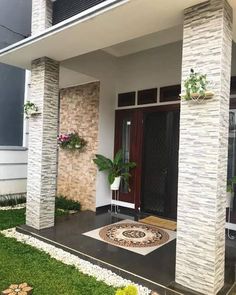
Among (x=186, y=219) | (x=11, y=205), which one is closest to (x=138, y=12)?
(x=186, y=219)

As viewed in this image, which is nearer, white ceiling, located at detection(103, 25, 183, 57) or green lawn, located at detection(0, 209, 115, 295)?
green lawn, located at detection(0, 209, 115, 295)

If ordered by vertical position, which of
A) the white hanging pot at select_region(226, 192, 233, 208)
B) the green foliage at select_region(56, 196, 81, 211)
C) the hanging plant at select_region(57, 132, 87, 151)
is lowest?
the green foliage at select_region(56, 196, 81, 211)

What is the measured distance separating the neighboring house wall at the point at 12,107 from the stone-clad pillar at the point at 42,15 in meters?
2.79

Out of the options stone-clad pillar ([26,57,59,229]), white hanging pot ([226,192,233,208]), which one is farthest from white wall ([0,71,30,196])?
white hanging pot ([226,192,233,208])

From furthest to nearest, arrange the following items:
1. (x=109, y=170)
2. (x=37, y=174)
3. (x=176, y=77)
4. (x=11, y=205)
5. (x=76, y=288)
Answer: (x=11, y=205)
(x=109, y=170)
(x=176, y=77)
(x=37, y=174)
(x=76, y=288)

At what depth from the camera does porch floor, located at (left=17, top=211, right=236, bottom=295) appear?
11.0 ft

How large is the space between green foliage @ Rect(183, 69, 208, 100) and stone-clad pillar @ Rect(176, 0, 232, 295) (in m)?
0.11

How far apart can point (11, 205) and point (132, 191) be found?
325cm

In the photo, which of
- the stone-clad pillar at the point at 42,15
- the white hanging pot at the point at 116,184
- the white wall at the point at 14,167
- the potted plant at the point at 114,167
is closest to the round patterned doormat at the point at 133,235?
the white hanging pot at the point at 116,184

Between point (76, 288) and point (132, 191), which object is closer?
point (76, 288)

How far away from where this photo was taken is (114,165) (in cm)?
651

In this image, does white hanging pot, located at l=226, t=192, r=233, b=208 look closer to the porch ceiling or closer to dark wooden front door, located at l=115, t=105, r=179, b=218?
dark wooden front door, located at l=115, t=105, r=179, b=218

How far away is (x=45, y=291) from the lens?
3064 millimetres

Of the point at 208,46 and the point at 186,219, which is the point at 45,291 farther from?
the point at 208,46
